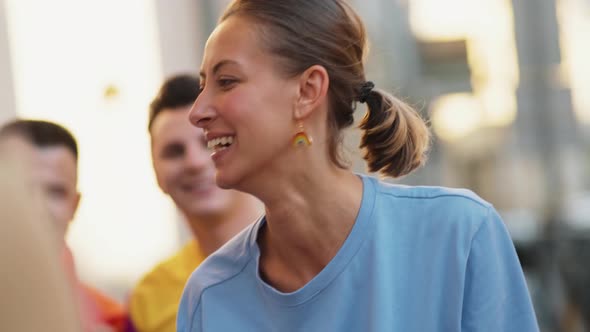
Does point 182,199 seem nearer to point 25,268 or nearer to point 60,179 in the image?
point 60,179

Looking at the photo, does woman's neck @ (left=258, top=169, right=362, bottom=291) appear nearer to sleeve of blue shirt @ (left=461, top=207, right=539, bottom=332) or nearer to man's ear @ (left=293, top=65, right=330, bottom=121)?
man's ear @ (left=293, top=65, right=330, bottom=121)

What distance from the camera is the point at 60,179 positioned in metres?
2.83

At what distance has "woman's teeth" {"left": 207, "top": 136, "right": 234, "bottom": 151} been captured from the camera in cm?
228

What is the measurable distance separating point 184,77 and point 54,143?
0.45 m

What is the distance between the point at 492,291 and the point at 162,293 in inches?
47.4

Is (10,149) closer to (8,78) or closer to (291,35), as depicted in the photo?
(291,35)

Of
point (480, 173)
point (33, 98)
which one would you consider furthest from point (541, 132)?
point (33, 98)

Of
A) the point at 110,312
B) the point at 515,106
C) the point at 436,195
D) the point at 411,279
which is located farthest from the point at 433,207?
the point at 515,106

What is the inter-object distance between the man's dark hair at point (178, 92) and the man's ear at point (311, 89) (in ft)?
2.68

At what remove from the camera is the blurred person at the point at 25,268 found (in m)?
0.92

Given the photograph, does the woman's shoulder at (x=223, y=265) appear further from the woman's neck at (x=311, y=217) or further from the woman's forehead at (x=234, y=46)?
the woman's forehead at (x=234, y=46)

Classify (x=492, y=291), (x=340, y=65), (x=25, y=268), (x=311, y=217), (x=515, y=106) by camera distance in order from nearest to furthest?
(x=25, y=268) → (x=492, y=291) → (x=311, y=217) → (x=340, y=65) → (x=515, y=106)

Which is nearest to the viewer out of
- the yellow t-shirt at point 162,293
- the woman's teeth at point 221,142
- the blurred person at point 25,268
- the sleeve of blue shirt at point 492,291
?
the blurred person at point 25,268

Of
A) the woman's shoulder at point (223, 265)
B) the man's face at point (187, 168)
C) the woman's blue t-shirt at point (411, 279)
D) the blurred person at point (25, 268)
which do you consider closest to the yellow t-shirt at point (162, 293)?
the man's face at point (187, 168)
